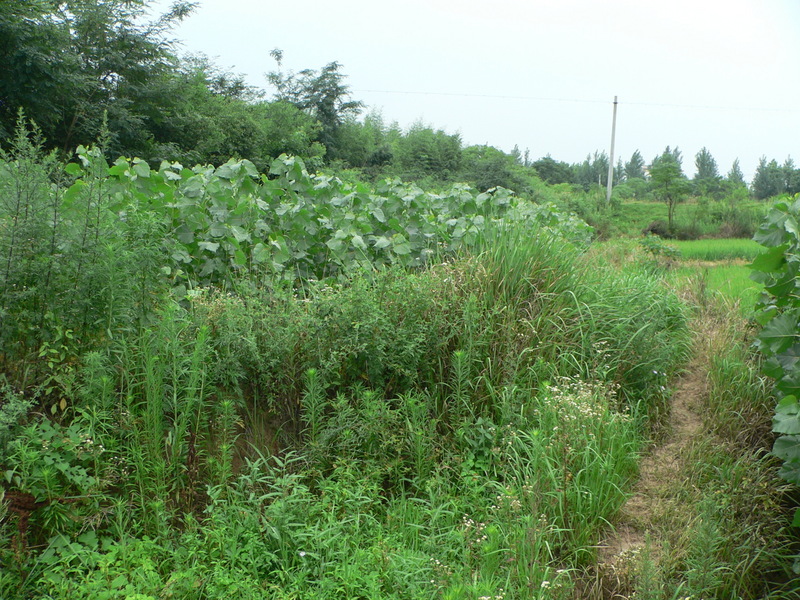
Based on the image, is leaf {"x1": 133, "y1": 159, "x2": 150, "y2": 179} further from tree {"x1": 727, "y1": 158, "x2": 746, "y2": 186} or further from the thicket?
tree {"x1": 727, "y1": 158, "x2": 746, "y2": 186}

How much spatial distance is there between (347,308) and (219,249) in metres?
1.90

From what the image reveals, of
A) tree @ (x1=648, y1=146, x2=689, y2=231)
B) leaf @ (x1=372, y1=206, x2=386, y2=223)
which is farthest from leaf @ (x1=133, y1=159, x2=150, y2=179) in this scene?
tree @ (x1=648, y1=146, x2=689, y2=231)

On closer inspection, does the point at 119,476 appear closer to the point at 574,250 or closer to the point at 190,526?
the point at 190,526

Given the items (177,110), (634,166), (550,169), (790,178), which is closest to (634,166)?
(634,166)

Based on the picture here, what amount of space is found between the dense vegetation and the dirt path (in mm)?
35

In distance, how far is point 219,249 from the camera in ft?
17.7

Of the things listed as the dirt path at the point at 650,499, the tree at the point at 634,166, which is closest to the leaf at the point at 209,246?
the dirt path at the point at 650,499

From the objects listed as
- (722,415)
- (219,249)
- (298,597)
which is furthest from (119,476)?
(722,415)

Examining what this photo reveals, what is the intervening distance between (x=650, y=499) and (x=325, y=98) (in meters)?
29.8

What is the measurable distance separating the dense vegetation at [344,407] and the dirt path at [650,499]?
0.04 metres

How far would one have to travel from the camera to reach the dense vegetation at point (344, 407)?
9.37ft

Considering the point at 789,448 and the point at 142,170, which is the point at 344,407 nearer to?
the point at 789,448

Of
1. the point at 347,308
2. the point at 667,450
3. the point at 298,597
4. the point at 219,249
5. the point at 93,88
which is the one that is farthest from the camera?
the point at 93,88

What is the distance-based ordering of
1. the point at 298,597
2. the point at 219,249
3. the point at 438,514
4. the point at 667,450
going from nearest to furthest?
the point at 298,597
the point at 438,514
the point at 667,450
the point at 219,249
